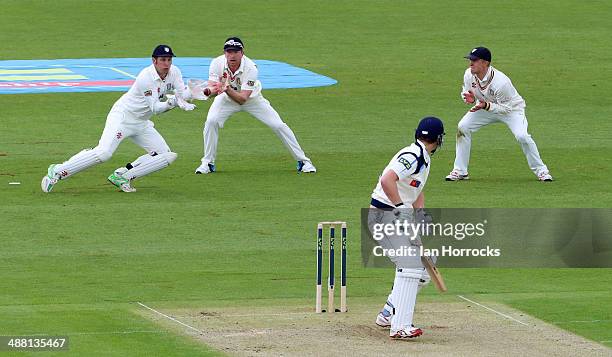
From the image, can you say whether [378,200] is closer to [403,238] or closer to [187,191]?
[403,238]

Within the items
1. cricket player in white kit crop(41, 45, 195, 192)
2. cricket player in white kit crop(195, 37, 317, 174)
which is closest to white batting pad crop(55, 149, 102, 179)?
cricket player in white kit crop(41, 45, 195, 192)

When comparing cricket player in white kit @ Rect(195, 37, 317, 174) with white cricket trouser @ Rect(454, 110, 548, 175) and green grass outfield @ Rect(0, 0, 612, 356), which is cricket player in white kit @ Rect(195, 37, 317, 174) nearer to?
green grass outfield @ Rect(0, 0, 612, 356)

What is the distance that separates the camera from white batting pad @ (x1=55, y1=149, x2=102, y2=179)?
18266 mm

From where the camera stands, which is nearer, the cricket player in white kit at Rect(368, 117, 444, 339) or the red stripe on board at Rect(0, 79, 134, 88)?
the cricket player in white kit at Rect(368, 117, 444, 339)

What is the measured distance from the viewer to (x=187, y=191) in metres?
18.8

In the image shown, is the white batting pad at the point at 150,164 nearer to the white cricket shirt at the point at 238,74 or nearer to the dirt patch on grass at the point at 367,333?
the white cricket shirt at the point at 238,74

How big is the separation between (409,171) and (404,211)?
1.20ft

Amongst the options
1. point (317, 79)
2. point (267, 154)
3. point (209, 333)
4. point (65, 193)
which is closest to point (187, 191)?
point (65, 193)

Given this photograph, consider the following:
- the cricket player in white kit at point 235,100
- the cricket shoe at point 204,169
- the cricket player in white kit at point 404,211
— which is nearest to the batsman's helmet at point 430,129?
the cricket player in white kit at point 404,211

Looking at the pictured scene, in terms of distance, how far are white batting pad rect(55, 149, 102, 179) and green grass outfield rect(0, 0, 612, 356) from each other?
0.33 meters

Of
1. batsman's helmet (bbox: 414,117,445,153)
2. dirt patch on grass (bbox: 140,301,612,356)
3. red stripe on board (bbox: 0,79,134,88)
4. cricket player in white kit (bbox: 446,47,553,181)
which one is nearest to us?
dirt patch on grass (bbox: 140,301,612,356)

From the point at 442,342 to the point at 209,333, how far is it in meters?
1.97

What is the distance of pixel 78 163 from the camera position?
59.9 ft

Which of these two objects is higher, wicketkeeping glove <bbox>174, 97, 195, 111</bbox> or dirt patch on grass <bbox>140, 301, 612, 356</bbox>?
wicketkeeping glove <bbox>174, 97, 195, 111</bbox>
